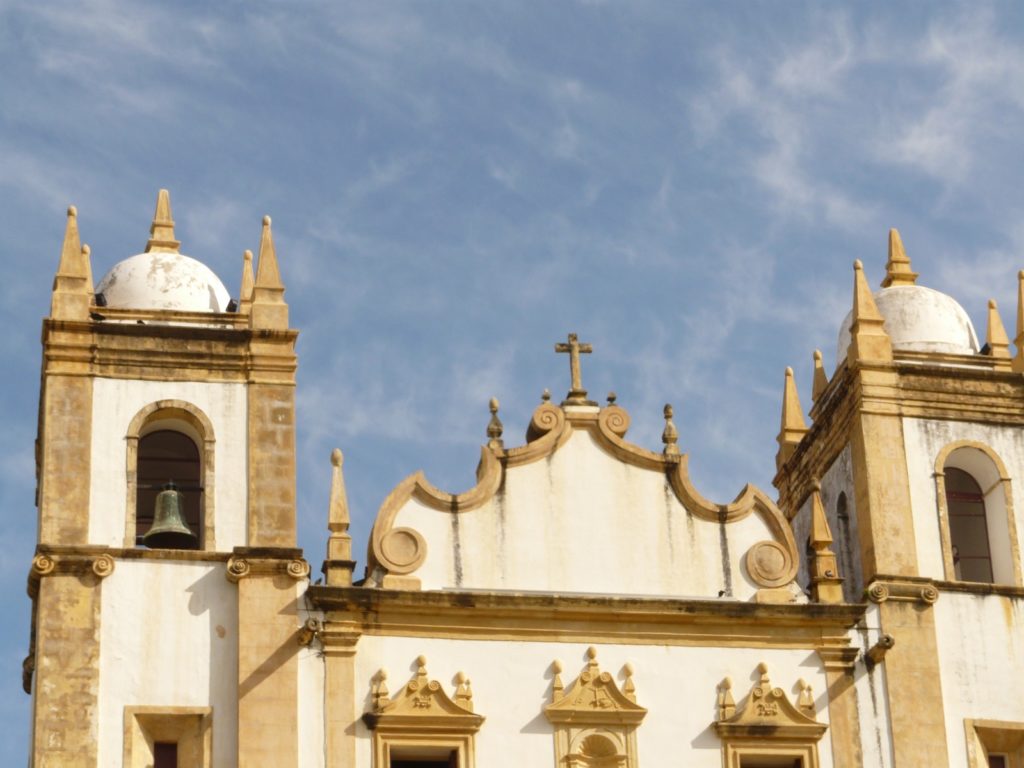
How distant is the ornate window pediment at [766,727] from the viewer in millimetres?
29219

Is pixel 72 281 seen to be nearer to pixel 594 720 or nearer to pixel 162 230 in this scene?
pixel 162 230

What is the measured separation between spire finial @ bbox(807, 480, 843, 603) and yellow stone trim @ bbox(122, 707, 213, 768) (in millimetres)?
7069

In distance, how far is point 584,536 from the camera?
30.2 metres

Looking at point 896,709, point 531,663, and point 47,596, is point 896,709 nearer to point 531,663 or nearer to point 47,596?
point 531,663

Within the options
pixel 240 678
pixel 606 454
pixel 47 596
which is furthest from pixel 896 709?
pixel 47 596

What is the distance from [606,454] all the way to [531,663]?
278 cm

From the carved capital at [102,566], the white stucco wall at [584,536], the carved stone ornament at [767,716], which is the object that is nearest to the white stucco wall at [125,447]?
the carved capital at [102,566]

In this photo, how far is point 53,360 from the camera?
1186 inches

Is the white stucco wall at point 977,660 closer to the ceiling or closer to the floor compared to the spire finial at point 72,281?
closer to the floor

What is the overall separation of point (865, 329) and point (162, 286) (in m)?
8.41

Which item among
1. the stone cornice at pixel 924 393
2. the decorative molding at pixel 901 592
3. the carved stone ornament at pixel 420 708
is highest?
the stone cornice at pixel 924 393

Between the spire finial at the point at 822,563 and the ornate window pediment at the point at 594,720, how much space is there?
8.69ft

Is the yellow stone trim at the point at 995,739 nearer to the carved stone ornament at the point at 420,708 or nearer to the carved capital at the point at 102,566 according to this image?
the carved stone ornament at the point at 420,708

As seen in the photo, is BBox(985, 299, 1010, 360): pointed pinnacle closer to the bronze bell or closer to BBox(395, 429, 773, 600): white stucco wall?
BBox(395, 429, 773, 600): white stucco wall
